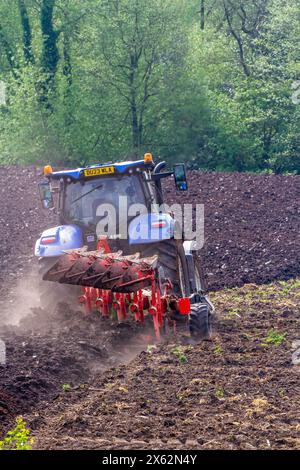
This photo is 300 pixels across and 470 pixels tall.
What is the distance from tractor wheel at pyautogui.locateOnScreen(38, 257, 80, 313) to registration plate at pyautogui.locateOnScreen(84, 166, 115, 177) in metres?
1.23

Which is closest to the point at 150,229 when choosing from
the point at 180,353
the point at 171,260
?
the point at 171,260

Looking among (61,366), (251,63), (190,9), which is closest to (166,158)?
(251,63)

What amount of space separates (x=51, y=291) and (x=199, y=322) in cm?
227

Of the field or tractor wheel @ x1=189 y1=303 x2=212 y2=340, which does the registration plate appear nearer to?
the field

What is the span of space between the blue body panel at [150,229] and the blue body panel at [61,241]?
82cm

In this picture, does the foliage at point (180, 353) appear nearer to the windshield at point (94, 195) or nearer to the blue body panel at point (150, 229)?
the blue body panel at point (150, 229)

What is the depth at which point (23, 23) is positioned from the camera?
38.6m

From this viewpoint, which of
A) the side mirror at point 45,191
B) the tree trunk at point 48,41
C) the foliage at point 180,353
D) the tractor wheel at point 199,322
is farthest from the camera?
the tree trunk at point 48,41

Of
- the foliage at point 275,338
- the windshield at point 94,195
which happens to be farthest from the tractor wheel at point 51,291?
the foliage at point 275,338

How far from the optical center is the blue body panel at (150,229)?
11.8 meters

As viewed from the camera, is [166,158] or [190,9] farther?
[190,9]

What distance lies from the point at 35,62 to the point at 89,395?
29.4 m

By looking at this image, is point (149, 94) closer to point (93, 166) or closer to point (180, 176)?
point (93, 166)
